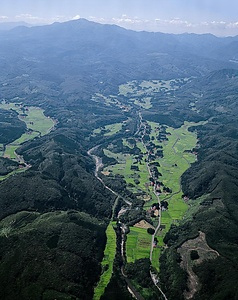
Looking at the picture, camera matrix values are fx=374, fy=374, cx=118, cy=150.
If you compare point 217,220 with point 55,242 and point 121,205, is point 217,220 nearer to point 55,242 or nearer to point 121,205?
point 121,205

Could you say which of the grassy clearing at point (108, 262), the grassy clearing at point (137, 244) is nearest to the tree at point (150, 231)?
the grassy clearing at point (137, 244)

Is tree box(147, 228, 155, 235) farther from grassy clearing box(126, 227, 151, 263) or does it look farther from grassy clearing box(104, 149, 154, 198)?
grassy clearing box(104, 149, 154, 198)

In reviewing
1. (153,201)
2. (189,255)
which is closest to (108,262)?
(189,255)

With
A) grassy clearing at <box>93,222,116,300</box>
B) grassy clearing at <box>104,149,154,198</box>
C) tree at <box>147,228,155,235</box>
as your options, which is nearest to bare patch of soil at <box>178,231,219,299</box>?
tree at <box>147,228,155,235</box>

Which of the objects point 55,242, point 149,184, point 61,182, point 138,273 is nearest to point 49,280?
point 55,242

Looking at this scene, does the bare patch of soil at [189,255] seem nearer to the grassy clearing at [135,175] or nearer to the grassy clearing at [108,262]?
the grassy clearing at [108,262]

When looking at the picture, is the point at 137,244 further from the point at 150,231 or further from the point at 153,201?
the point at 153,201
